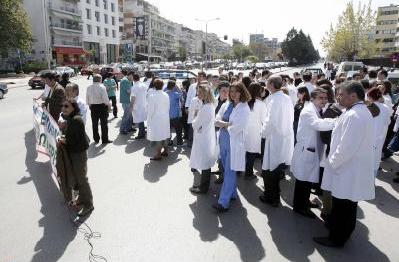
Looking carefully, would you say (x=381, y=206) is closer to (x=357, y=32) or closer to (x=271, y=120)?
(x=271, y=120)

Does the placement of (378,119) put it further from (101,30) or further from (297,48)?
(297,48)

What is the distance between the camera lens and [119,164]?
7.62 metres

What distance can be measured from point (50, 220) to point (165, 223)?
1.66 meters

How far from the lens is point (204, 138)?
232 inches

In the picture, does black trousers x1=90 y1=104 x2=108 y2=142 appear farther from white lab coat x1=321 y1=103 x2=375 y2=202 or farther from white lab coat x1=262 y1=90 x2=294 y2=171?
white lab coat x1=321 y1=103 x2=375 y2=202

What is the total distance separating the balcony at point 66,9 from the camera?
55.8m

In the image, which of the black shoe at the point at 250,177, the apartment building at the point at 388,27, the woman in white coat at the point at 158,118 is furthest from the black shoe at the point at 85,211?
the apartment building at the point at 388,27

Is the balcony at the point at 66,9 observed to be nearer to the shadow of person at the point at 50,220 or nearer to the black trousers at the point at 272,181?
the shadow of person at the point at 50,220

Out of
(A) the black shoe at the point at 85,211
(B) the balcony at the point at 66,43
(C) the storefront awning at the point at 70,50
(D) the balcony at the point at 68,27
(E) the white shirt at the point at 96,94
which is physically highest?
(D) the balcony at the point at 68,27

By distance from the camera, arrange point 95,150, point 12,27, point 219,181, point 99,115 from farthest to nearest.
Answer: point 12,27
point 99,115
point 95,150
point 219,181

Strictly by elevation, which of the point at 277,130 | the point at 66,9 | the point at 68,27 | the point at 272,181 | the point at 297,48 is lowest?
the point at 272,181

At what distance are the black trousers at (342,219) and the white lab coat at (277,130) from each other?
1.32m

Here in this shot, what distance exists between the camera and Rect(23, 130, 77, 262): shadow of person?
411 centimetres

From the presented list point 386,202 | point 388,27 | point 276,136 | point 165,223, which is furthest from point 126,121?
point 388,27
